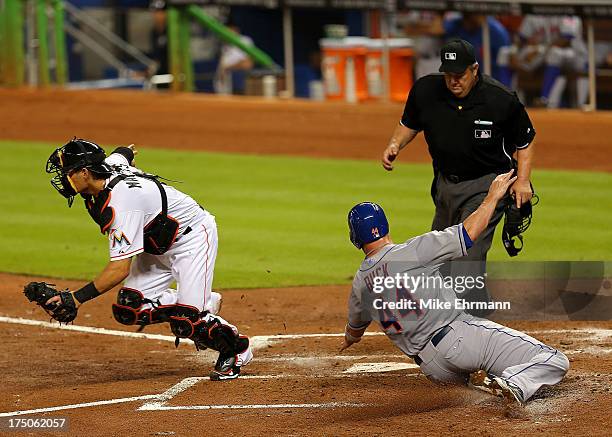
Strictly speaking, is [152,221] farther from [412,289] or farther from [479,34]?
[479,34]

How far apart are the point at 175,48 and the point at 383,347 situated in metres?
12.6

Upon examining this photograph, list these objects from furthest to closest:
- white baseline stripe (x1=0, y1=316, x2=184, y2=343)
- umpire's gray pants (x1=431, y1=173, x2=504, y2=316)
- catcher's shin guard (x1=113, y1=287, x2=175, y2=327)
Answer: white baseline stripe (x1=0, y1=316, x2=184, y2=343) < umpire's gray pants (x1=431, y1=173, x2=504, y2=316) < catcher's shin guard (x1=113, y1=287, x2=175, y2=327)

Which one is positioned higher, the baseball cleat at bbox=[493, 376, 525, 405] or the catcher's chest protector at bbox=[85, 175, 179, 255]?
the catcher's chest protector at bbox=[85, 175, 179, 255]

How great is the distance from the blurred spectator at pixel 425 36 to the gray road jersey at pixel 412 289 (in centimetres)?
1070

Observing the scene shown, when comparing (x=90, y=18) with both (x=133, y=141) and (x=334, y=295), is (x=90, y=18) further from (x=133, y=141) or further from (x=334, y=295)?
(x=334, y=295)

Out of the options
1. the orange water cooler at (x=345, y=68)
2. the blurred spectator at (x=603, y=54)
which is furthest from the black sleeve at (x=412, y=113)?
the orange water cooler at (x=345, y=68)

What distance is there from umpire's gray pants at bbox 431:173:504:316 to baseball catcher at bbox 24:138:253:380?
1521mm

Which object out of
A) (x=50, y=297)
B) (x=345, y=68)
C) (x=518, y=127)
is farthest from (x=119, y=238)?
(x=345, y=68)

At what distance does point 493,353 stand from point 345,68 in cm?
1243

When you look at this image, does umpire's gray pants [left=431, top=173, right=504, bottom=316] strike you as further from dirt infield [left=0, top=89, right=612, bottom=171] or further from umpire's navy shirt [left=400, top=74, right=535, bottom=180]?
dirt infield [left=0, top=89, right=612, bottom=171]

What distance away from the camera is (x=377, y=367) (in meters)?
7.20

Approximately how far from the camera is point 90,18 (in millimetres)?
22938

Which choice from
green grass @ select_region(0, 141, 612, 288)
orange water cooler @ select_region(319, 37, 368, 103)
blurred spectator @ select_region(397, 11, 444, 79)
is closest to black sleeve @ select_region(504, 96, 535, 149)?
green grass @ select_region(0, 141, 612, 288)

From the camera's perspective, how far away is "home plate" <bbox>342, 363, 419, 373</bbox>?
712 cm
